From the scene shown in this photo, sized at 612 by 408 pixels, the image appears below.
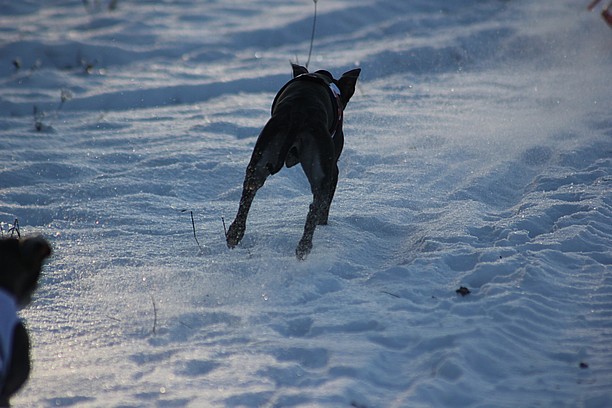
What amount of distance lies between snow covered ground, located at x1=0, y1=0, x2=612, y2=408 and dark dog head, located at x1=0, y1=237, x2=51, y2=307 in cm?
60

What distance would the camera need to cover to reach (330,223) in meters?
5.12

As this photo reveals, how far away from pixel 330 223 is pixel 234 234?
888mm

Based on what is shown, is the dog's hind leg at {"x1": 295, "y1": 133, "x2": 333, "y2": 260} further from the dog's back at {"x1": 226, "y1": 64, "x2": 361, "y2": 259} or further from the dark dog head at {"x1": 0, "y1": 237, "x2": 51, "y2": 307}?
the dark dog head at {"x1": 0, "y1": 237, "x2": 51, "y2": 307}

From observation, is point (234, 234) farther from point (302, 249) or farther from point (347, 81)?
point (347, 81)

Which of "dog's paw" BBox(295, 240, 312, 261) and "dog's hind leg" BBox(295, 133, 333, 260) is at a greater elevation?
"dog's hind leg" BBox(295, 133, 333, 260)

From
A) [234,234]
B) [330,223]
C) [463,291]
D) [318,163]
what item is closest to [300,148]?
[318,163]

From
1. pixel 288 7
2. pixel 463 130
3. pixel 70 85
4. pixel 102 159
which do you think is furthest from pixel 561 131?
pixel 288 7

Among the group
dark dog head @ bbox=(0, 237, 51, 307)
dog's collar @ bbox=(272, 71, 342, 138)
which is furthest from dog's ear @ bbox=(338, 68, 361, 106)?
dark dog head @ bbox=(0, 237, 51, 307)

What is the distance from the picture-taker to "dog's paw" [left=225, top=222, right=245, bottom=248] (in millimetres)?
4520

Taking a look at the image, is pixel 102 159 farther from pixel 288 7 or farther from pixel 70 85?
pixel 288 7

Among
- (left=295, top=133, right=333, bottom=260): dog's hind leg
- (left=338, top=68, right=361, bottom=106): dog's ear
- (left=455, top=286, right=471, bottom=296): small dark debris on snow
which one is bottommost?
(left=455, top=286, right=471, bottom=296): small dark debris on snow

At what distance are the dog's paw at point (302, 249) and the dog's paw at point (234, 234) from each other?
0.41m

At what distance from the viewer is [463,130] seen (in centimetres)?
708

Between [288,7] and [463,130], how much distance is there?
241 inches
